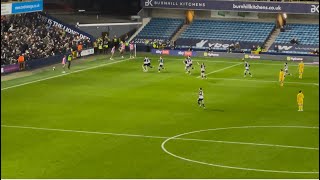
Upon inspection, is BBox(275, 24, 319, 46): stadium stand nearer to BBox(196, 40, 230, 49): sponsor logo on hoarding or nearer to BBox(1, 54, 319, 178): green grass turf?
BBox(196, 40, 230, 49): sponsor logo on hoarding

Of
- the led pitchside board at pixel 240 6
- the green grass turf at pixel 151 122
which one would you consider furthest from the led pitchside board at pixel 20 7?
the led pitchside board at pixel 240 6

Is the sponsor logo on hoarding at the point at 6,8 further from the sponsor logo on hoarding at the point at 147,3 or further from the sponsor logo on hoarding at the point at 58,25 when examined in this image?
the sponsor logo on hoarding at the point at 147,3

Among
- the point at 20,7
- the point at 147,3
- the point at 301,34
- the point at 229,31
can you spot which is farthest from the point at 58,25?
the point at 301,34

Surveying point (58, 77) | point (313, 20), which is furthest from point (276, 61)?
point (58, 77)

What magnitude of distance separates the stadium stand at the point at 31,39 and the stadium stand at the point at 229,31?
12.8 meters

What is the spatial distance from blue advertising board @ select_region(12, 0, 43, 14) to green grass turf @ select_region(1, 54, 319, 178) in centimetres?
613

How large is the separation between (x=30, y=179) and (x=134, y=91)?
81.6ft

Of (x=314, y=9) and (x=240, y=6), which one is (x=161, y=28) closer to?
(x=240, y=6)

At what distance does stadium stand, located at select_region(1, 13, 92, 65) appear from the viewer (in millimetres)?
64425

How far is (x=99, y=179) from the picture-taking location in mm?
28484

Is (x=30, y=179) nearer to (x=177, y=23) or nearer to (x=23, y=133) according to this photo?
(x=23, y=133)

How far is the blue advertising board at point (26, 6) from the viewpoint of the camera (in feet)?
212

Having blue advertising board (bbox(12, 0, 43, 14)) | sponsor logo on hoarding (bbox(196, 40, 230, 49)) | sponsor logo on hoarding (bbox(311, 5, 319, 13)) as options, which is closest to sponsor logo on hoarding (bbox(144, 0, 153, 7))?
sponsor logo on hoarding (bbox(196, 40, 230, 49))

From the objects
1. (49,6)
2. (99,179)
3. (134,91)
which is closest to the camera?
(99,179)
